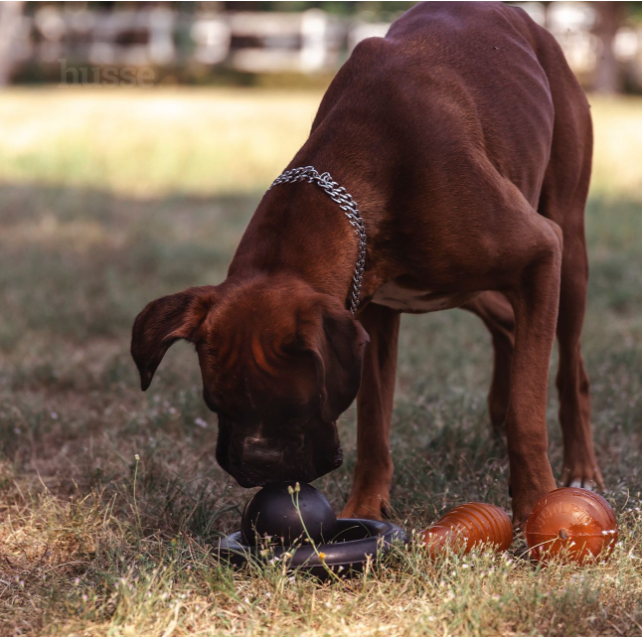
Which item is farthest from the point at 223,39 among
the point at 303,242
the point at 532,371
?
the point at 303,242

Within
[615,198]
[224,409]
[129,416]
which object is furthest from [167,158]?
[224,409]

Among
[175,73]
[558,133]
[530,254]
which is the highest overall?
[558,133]

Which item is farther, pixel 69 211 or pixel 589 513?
pixel 69 211

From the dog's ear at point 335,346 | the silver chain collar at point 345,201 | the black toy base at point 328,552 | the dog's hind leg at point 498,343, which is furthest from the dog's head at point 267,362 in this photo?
the dog's hind leg at point 498,343

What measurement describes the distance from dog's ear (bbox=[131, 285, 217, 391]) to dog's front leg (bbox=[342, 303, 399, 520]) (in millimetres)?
1104

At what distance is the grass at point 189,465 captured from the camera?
2672 mm

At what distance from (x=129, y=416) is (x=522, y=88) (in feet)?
7.88

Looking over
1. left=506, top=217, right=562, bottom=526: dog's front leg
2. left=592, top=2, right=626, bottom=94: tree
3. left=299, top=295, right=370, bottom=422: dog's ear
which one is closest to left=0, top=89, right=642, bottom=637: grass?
left=506, top=217, right=562, bottom=526: dog's front leg

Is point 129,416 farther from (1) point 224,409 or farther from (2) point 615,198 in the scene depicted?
(2) point 615,198

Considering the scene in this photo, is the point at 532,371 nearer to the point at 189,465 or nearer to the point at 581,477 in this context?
the point at 581,477

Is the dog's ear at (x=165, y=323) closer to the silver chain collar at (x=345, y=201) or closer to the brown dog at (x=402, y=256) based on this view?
the brown dog at (x=402, y=256)

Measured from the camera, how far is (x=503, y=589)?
2.70 metres

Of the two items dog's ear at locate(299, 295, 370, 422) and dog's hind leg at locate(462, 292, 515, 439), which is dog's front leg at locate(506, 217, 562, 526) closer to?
dog's ear at locate(299, 295, 370, 422)

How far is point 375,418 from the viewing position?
3883 millimetres
